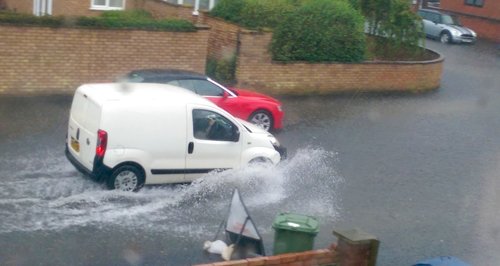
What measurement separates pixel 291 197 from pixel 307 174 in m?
1.45

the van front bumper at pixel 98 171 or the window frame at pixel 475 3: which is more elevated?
the window frame at pixel 475 3

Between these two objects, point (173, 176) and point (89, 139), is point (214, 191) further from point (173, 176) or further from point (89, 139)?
point (89, 139)

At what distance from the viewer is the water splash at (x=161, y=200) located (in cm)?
1181

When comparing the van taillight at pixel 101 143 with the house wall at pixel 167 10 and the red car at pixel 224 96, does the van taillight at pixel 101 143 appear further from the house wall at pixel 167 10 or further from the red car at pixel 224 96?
the house wall at pixel 167 10

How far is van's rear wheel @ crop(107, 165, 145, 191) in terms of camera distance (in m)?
12.8

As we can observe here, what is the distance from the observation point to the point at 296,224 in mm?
9727

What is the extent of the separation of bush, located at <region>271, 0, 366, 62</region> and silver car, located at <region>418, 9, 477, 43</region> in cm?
1563

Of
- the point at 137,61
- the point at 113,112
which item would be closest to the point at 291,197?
the point at 113,112

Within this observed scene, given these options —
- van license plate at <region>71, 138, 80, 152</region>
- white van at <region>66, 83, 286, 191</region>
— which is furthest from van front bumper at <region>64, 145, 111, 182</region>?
van license plate at <region>71, 138, 80, 152</region>

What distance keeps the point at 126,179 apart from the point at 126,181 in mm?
35

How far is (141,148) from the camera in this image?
42.2 ft

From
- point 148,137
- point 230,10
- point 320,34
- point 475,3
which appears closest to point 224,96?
point 148,137

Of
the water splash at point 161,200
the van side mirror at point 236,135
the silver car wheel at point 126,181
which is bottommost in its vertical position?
the water splash at point 161,200

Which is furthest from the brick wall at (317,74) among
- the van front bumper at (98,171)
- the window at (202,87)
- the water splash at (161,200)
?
the van front bumper at (98,171)
